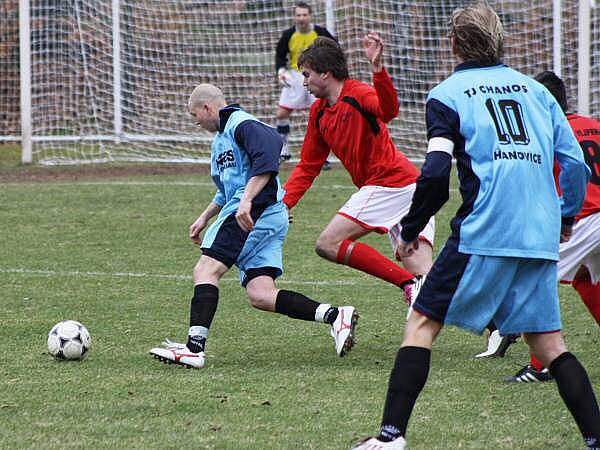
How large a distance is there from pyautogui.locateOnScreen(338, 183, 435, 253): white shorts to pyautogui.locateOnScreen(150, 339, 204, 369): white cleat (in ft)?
4.74

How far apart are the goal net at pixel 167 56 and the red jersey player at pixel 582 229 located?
9.83 meters

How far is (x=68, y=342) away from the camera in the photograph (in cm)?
589

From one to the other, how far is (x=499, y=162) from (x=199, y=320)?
2322 millimetres

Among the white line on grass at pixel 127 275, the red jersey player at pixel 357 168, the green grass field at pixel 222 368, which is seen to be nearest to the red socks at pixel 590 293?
the green grass field at pixel 222 368

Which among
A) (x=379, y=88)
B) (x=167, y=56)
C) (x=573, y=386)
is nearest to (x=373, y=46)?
(x=379, y=88)

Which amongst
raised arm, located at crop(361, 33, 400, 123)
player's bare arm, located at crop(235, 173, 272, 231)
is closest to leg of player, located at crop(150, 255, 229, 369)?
player's bare arm, located at crop(235, 173, 272, 231)

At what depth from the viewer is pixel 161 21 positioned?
16422 mm

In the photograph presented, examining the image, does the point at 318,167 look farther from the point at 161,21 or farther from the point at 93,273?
the point at 161,21

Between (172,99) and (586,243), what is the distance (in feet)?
37.3

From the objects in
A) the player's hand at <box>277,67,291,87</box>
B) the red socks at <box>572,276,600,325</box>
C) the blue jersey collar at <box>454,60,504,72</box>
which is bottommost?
the red socks at <box>572,276,600,325</box>

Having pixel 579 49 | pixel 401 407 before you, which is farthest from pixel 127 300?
pixel 579 49

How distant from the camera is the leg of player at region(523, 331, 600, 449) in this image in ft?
13.3

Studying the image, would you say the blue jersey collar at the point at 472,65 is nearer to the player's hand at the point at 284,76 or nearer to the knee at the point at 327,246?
the knee at the point at 327,246

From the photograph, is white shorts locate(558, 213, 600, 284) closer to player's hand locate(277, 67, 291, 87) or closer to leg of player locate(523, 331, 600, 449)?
leg of player locate(523, 331, 600, 449)
